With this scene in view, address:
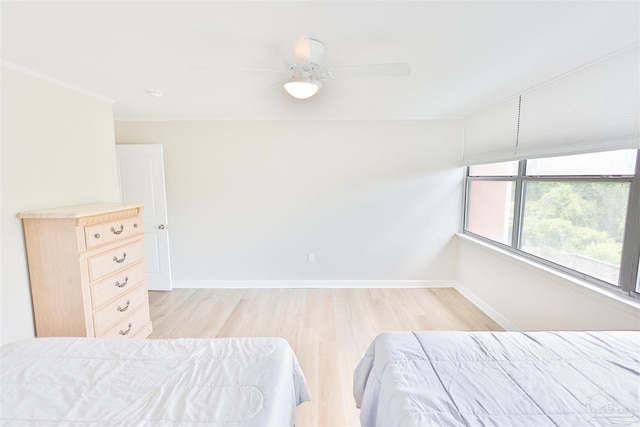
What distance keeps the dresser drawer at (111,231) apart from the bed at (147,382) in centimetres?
82

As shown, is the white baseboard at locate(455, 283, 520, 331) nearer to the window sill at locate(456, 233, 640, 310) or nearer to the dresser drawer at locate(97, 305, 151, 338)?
the window sill at locate(456, 233, 640, 310)

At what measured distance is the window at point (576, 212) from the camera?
70.9 inches

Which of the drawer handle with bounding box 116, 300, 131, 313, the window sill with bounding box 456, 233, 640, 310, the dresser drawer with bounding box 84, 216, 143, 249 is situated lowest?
the drawer handle with bounding box 116, 300, 131, 313

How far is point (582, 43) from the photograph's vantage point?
5.38 feet

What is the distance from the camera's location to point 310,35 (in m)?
1.54

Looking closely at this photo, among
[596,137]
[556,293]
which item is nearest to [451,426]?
[556,293]

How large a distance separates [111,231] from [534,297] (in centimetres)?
361

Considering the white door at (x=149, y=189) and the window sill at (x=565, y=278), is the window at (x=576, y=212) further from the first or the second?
the white door at (x=149, y=189)

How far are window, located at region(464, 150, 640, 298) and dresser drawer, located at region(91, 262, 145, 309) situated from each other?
362 centimetres

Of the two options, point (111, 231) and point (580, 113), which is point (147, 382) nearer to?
point (111, 231)

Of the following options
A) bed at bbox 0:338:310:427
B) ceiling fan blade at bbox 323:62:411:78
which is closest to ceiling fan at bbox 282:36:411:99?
ceiling fan blade at bbox 323:62:411:78

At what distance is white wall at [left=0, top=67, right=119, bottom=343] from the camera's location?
182 cm

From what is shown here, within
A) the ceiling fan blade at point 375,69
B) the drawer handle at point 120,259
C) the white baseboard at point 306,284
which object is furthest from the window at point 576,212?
the drawer handle at point 120,259

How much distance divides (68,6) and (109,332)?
6.98ft
